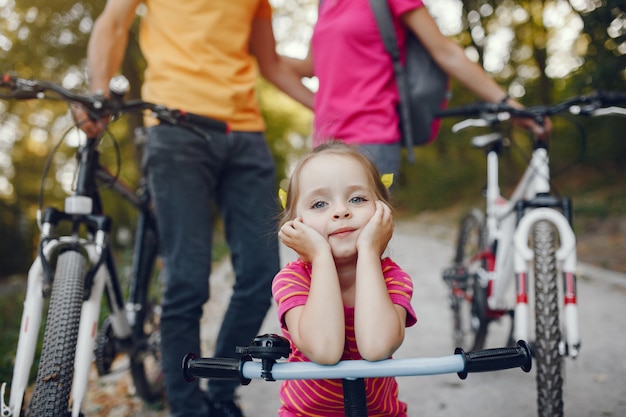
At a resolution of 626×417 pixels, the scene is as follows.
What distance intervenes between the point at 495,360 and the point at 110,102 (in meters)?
1.70

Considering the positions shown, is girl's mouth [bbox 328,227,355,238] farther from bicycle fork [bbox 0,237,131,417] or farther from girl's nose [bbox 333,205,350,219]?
bicycle fork [bbox 0,237,131,417]

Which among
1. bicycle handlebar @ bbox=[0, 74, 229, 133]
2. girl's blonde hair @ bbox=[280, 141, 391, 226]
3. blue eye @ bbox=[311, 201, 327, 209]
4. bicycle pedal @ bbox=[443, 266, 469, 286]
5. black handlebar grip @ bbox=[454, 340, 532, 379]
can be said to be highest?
bicycle handlebar @ bbox=[0, 74, 229, 133]

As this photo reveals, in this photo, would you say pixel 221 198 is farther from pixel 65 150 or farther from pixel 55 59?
pixel 65 150

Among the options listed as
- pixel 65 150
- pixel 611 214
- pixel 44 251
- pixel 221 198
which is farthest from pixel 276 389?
pixel 65 150

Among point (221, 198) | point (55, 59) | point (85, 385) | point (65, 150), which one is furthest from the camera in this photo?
point (65, 150)

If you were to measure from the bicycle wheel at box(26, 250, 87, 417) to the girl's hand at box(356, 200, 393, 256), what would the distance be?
3.37ft

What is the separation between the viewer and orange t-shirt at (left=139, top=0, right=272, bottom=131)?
2406 millimetres

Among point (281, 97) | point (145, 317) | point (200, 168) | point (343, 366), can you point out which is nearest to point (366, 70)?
point (200, 168)

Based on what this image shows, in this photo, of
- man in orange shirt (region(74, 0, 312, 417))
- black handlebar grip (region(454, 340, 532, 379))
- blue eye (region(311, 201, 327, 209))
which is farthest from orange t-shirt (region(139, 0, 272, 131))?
black handlebar grip (region(454, 340, 532, 379))

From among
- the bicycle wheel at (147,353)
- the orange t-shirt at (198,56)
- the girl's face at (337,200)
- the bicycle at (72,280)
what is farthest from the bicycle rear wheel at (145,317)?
the girl's face at (337,200)

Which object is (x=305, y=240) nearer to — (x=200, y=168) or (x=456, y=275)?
(x=200, y=168)

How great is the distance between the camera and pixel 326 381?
1530 millimetres

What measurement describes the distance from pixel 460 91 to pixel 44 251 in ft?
62.4

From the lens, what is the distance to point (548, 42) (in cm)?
1722
